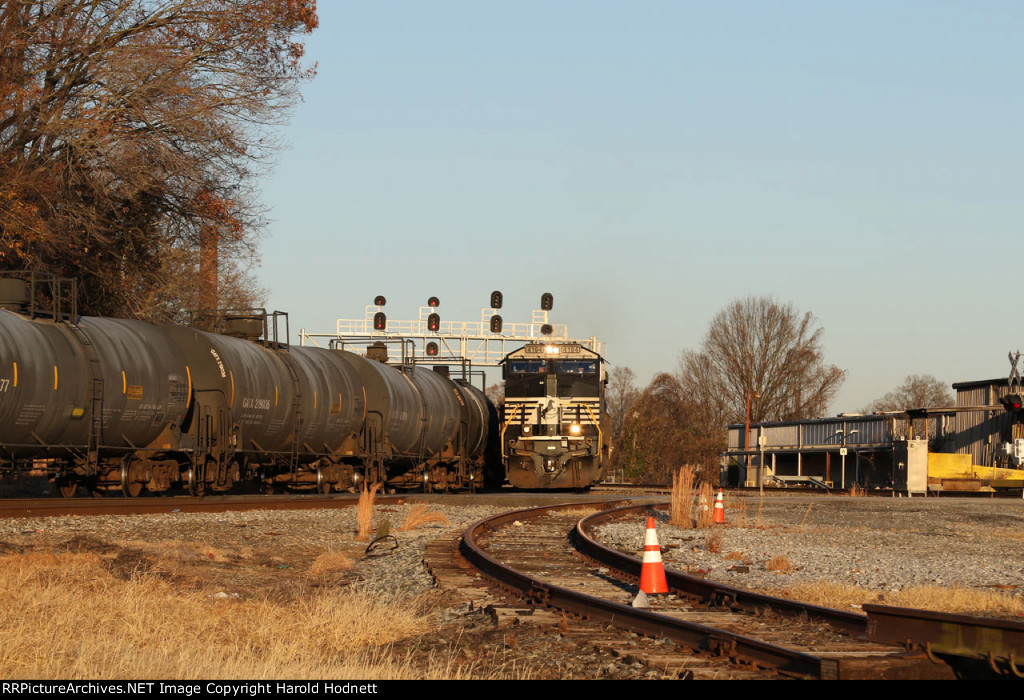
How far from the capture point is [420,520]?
17.6 metres

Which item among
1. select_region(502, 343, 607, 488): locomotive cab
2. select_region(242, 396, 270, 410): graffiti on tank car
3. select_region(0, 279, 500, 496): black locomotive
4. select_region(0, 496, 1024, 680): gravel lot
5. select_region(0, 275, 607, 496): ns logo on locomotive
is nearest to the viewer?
select_region(0, 496, 1024, 680): gravel lot

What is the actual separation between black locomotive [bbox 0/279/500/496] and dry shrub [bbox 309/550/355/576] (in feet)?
24.1

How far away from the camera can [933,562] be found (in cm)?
1357

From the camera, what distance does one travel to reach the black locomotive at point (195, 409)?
17.7 meters

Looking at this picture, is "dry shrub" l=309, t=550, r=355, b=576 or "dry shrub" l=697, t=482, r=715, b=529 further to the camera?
"dry shrub" l=697, t=482, r=715, b=529

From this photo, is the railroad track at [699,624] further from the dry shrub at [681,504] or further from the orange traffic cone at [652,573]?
the dry shrub at [681,504]

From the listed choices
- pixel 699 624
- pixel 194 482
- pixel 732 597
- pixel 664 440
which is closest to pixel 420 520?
pixel 194 482

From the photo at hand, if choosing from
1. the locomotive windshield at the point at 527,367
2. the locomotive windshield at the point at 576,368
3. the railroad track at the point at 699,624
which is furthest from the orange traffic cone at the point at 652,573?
the locomotive windshield at the point at 527,367

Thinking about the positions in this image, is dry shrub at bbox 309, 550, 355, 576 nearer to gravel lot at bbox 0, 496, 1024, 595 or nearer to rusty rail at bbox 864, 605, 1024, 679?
gravel lot at bbox 0, 496, 1024, 595

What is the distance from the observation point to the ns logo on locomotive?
1795 centimetres

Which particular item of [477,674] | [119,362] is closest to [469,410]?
[119,362]

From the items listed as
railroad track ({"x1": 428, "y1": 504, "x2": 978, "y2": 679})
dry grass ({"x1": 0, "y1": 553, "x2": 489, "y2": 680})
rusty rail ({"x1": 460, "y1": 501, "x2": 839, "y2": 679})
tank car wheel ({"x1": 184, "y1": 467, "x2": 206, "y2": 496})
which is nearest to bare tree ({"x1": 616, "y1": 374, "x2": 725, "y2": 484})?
tank car wheel ({"x1": 184, "y1": 467, "x2": 206, "y2": 496})

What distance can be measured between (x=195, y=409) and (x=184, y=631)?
14312 millimetres
